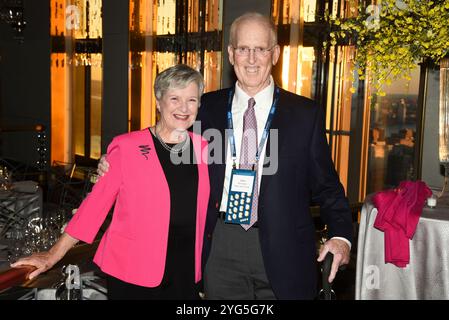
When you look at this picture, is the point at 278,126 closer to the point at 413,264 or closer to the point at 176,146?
the point at 176,146

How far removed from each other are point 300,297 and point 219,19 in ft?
18.0

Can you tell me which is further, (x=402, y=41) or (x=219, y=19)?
(x=219, y=19)

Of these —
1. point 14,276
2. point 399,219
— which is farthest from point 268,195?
point 399,219

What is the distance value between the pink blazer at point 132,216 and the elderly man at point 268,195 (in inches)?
8.0

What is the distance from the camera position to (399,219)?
10.2 feet

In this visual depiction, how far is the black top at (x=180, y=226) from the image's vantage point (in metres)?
2.08

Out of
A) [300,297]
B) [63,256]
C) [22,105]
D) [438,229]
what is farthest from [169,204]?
[22,105]

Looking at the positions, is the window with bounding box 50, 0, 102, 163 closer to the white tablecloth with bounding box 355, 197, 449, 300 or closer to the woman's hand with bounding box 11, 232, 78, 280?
the white tablecloth with bounding box 355, 197, 449, 300

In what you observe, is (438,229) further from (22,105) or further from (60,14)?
(22,105)

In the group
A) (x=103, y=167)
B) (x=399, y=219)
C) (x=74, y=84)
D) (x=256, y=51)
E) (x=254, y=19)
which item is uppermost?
(x=254, y=19)

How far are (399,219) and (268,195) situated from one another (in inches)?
51.2

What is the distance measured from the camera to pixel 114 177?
208 centimetres

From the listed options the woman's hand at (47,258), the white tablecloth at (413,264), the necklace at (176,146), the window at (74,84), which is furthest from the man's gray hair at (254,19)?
the window at (74,84)

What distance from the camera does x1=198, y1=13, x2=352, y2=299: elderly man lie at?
2143 mm
